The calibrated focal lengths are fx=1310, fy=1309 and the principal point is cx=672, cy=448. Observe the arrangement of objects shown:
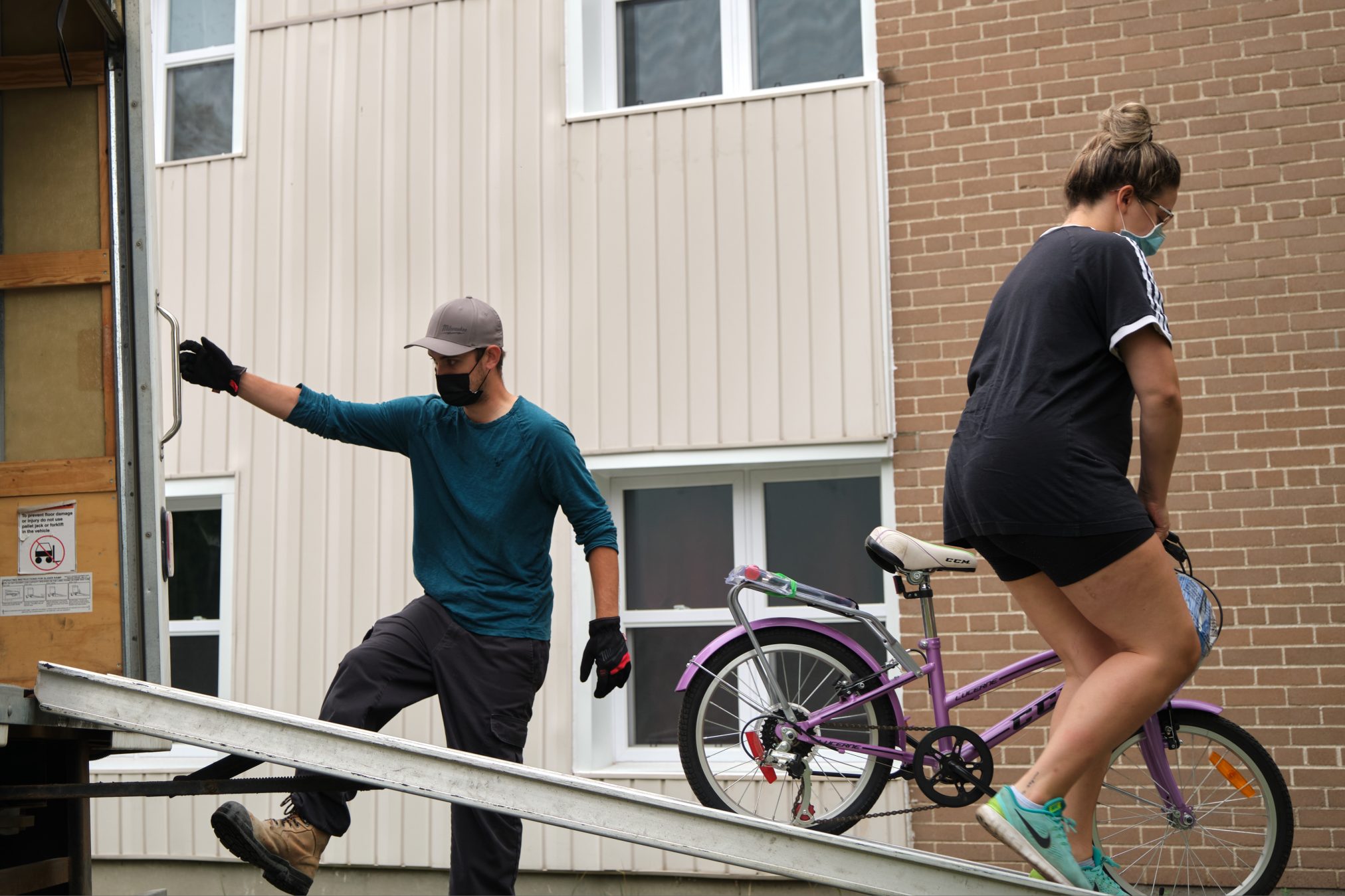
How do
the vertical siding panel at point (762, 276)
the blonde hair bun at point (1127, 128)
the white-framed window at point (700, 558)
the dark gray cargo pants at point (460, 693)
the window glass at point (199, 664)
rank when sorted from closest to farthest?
the blonde hair bun at point (1127, 128) → the dark gray cargo pants at point (460, 693) → the vertical siding panel at point (762, 276) → the white-framed window at point (700, 558) → the window glass at point (199, 664)

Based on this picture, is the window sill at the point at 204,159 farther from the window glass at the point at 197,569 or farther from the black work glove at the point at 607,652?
the black work glove at the point at 607,652

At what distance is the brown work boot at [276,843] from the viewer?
142 inches

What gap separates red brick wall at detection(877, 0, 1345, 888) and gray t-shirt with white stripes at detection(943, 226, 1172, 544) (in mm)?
3264

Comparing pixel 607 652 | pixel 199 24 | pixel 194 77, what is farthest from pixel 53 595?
pixel 199 24

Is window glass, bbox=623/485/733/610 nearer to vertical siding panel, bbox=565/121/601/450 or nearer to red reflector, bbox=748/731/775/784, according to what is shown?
vertical siding panel, bbox=565/121/601/450

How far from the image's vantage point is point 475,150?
7.45 metres

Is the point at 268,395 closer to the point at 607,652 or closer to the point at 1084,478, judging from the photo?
the point at 607,652

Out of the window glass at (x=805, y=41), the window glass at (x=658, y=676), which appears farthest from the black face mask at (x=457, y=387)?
the window glass at (x=805, y=41)

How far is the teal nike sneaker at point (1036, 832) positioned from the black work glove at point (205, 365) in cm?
270

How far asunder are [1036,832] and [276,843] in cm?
211

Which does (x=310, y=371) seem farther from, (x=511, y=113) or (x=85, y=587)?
(x=85, y=587)

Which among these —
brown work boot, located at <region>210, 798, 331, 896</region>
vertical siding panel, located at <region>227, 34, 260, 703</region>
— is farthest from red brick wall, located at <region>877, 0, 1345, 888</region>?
vertical siding panel, located at <region>227, 34, 260, 703</region>

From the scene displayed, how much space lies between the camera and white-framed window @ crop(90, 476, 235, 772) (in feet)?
24.6

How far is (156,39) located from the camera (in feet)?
27.5
